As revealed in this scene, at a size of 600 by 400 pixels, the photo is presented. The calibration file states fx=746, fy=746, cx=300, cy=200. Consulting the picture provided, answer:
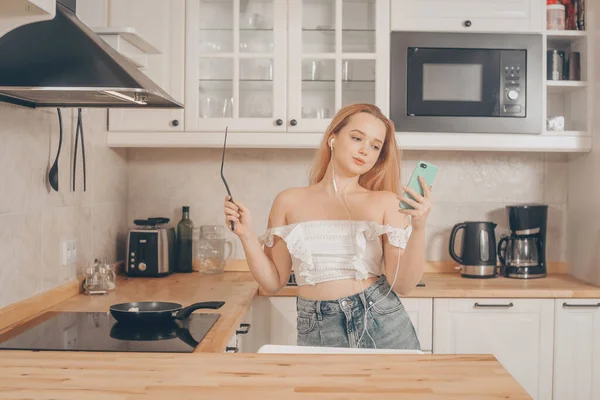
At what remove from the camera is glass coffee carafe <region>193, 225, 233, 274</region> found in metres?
3.41

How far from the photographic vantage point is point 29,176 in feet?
7.68

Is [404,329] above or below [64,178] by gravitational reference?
below

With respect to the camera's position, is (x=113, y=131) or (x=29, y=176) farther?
(x=113, y=131)

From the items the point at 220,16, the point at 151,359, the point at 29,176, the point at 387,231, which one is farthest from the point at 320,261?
the point at 220,16

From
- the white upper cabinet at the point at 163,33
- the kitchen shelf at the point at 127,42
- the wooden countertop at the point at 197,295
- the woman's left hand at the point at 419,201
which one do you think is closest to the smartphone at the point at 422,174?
the woman's left hand at the point at 419,201

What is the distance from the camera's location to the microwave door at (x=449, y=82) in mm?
3088

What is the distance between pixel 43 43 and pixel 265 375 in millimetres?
995

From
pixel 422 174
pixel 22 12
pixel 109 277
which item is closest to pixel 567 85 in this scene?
pixel 422 174

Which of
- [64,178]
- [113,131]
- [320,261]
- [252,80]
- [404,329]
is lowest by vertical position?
[404,329]

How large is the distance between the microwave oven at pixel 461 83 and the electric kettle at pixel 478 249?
44 centimetres

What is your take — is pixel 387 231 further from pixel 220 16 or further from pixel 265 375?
pixel 220 16

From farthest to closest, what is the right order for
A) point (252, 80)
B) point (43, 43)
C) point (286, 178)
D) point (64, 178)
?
point (286, 178) < point (252, 80) < point (64, 178) < point (43, 43)

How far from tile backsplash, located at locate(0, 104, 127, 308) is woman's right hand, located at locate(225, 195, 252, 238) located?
65cm

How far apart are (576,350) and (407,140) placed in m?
1.08
